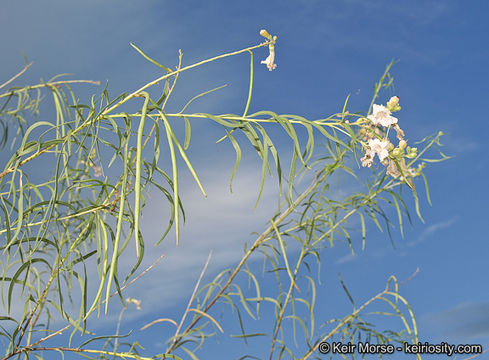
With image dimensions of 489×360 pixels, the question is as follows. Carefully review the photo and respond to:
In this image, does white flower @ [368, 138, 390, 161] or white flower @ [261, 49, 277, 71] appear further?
white flower @ [261, 49, 277, 71]

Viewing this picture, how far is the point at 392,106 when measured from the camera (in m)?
0.97

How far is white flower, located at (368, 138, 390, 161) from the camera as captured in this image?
867mm

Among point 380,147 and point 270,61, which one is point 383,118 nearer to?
point 380,147

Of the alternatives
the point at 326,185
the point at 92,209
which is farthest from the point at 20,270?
the point at 326,185

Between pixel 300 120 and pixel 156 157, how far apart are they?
0.25m

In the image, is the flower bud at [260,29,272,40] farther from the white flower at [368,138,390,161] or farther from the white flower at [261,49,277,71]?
the white flower at [368,138,390,161]

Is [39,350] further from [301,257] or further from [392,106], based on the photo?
[392,106]

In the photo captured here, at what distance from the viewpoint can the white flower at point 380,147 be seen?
2.84 feet

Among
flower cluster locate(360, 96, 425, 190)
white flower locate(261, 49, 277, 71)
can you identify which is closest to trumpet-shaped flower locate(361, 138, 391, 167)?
flower cluster locate(360, 96, 425, 190)

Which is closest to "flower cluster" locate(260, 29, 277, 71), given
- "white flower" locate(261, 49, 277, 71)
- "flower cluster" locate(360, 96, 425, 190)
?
"white flower" locate(261, 49, 277, 71)

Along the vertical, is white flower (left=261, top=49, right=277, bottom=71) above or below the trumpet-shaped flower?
above

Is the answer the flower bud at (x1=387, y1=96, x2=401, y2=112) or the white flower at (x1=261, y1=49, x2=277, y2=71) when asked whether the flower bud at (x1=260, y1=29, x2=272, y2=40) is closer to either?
the white flower at (x1=261, y1=49, x2=277, y2=71)

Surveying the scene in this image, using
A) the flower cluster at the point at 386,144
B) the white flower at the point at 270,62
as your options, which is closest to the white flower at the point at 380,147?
the flower cluster at the point at 386,144

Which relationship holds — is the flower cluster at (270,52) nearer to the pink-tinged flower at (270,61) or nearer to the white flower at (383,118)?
the pink-tinged flower at (270,61)
